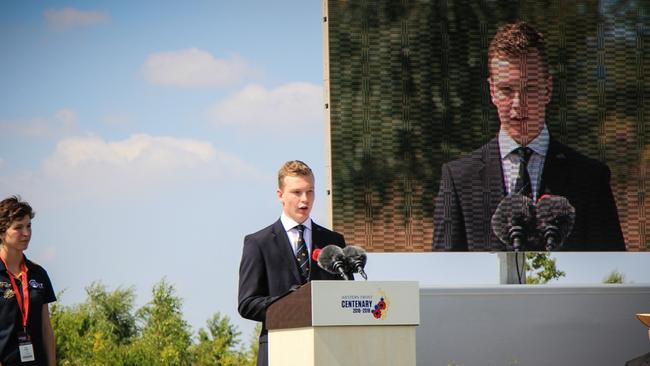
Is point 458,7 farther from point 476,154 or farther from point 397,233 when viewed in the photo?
point 397,233

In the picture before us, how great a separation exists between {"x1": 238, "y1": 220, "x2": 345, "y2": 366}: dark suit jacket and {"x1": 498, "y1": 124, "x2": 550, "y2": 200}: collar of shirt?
12.5 feet

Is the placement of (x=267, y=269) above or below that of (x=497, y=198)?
below

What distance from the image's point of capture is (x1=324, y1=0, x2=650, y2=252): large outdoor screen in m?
7.93

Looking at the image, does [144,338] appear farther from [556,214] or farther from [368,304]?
[368,304]

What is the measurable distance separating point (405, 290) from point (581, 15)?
4895 mm

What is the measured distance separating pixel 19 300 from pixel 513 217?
4156 millimetres

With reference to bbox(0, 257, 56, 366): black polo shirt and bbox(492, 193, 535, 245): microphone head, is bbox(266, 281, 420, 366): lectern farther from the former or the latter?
bbox(492, 193, 535, 245): microphone head

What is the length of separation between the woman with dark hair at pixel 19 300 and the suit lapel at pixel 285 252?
1079mm

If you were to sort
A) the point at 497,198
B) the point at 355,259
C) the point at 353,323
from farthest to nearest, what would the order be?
the point at 497,198 → the point at 355,259 → the point at 353,323

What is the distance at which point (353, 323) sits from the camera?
149 inches

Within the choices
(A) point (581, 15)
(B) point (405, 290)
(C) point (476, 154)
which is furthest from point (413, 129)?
(B) point (405, 290)

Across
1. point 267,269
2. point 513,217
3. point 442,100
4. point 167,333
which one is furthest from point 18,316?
point 167,333

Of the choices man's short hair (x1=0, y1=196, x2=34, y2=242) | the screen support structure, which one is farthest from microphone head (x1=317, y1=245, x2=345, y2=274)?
the screen support structure

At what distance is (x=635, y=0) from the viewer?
27.5ft
